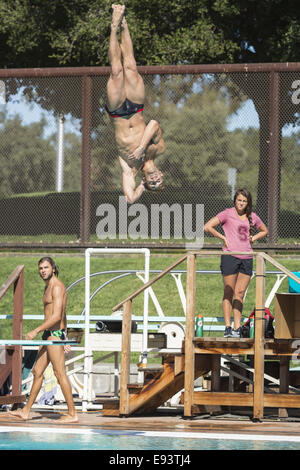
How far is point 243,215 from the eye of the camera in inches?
520

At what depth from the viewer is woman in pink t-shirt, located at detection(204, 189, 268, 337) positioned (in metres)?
12.6

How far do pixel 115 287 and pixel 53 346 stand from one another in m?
6.59

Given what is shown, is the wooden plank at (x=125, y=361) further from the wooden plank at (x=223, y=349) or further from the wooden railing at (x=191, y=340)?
the wooden plank at (x=223, y=349)

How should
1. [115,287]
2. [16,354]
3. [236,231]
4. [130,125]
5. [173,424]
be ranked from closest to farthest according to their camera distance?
[173,424] < [16,354] < [236,231] < [115,287] < [130,125]

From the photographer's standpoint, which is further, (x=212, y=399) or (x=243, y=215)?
(x=243, y=215)

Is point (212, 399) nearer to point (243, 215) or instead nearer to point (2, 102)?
point (243, 215)

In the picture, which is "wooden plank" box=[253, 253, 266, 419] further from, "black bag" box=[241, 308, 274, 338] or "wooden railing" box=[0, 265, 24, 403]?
"wooden railing" box=[0, 265, 24, 403]

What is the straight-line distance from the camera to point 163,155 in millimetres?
18906

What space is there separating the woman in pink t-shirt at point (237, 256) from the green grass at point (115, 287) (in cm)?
416

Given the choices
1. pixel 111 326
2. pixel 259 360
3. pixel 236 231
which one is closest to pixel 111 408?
pixel 111 326

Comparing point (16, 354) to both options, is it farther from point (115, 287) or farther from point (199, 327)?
point (115, 287)
